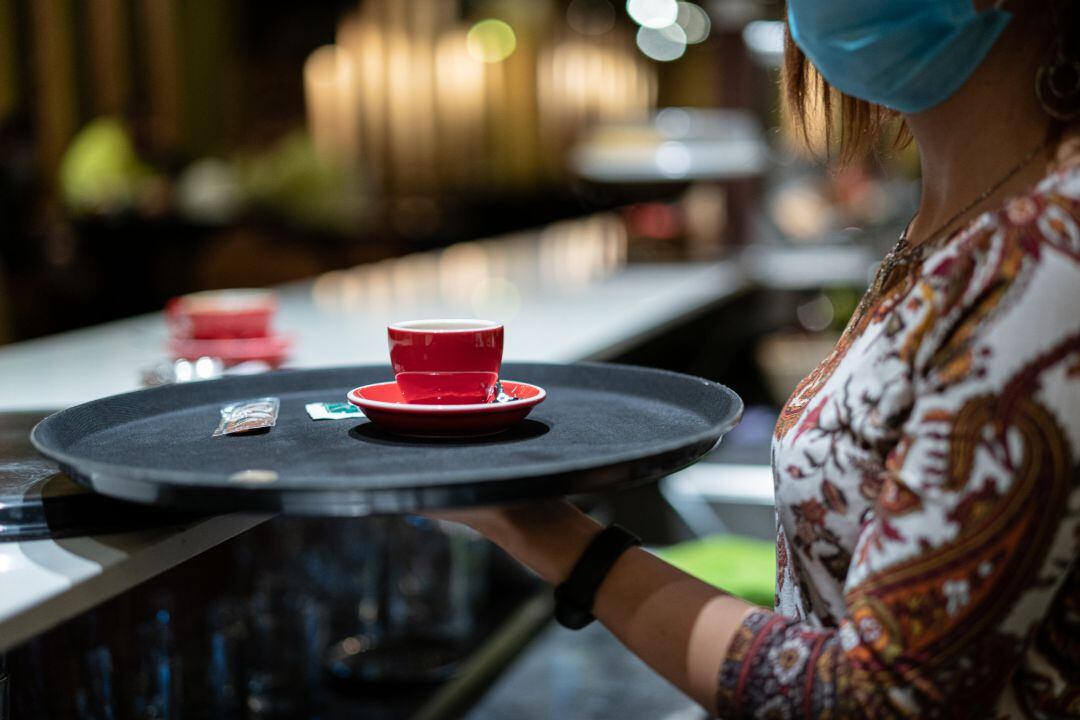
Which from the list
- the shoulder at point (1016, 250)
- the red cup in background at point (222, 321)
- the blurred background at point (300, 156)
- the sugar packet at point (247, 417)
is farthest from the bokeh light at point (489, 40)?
the shoulder at point (1016, 250)

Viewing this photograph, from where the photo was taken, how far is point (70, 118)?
23.4 ft

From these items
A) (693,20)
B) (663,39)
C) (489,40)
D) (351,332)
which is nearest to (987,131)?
(351,332)

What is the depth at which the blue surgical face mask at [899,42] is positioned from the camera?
0.85m

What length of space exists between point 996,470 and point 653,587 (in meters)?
0.29

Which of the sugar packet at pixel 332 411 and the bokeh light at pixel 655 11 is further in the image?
the bokeh light at pixel 655 11

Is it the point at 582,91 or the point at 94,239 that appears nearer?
the point at 94,239

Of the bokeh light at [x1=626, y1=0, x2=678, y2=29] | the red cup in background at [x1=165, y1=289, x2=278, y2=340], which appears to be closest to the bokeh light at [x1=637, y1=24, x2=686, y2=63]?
the bokeh light at [x1=626, y1=0, x2=678, y2=29]

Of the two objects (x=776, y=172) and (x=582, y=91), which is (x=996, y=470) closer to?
(x=776, y=172)

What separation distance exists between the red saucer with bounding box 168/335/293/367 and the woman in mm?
843

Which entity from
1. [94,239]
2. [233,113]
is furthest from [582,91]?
[94,239]

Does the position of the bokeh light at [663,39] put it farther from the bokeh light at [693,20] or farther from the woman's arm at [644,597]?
the woman's arm at [644,597]

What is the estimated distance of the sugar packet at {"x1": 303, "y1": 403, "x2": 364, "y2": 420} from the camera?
1.07m

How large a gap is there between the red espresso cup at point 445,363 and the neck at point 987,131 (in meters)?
0.40

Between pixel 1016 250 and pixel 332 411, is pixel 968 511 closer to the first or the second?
pixel 1016 250
